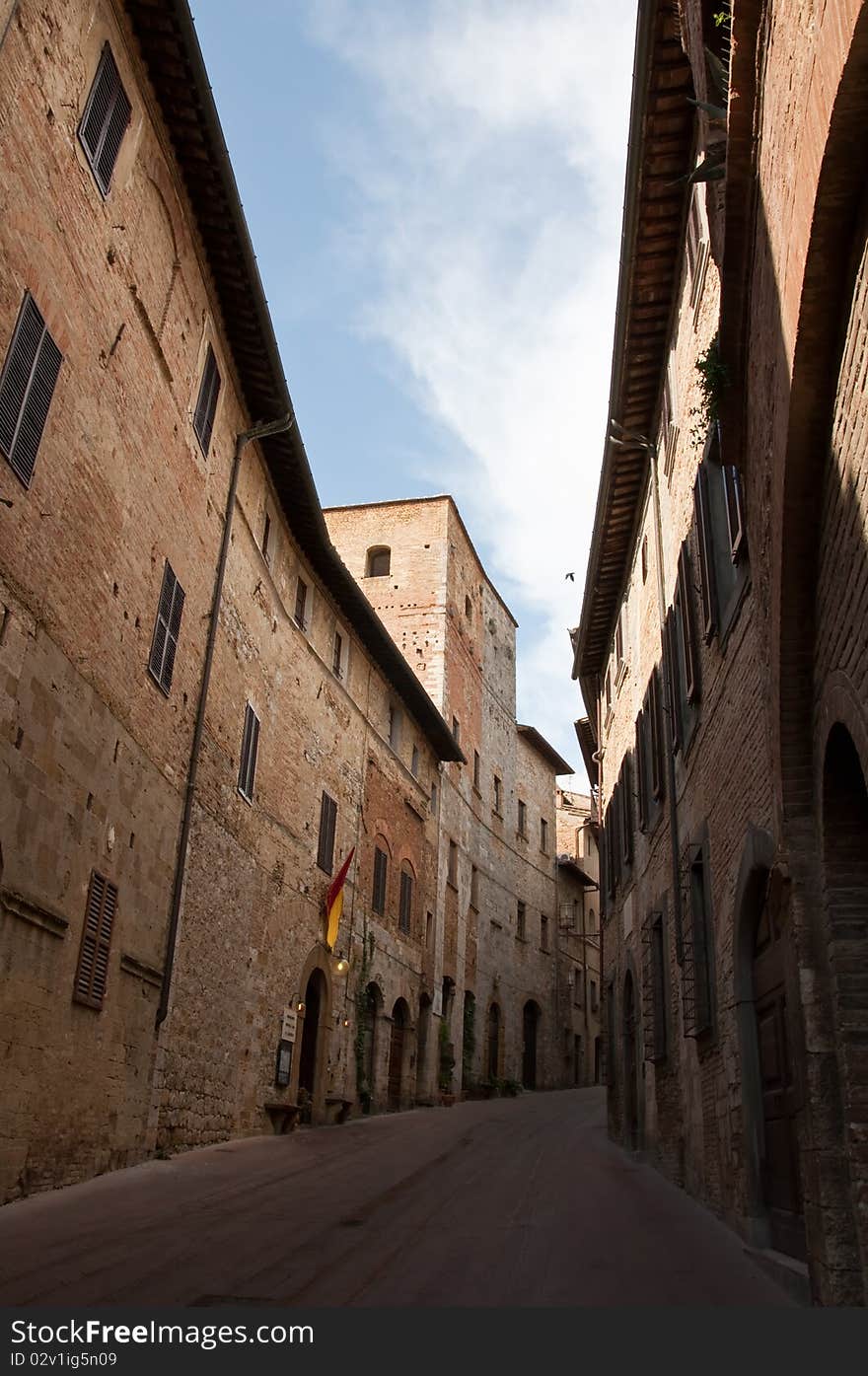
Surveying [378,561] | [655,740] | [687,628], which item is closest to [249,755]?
[655,740]

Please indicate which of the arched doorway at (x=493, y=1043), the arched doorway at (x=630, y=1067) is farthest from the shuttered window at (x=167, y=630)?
the arched doorway at (x=493, y=1043)

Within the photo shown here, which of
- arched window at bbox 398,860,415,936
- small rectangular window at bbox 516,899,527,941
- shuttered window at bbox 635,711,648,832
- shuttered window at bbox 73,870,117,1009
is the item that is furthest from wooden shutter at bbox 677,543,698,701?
small rectangular window at bbox 516,899,527,941

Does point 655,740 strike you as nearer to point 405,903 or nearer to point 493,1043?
point 405,903

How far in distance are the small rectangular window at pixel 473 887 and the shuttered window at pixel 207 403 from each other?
61.4ft

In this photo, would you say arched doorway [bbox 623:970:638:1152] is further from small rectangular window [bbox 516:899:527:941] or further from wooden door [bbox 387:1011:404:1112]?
small rectangular window [bbox 516:899:527:941]

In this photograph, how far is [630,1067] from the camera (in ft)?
48.3

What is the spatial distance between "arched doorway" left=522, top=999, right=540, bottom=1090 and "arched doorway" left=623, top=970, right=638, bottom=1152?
1856cm

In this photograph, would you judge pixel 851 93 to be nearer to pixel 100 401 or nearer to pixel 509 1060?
pixel 100 401

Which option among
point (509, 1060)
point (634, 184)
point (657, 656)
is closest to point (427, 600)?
point (509, 1060)

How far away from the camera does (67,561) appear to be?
29.4 ft

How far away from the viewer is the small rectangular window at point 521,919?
33.4 meters

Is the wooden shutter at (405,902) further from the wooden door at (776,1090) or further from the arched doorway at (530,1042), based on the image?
the wooden door at (776,1090)

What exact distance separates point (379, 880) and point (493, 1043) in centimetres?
1142

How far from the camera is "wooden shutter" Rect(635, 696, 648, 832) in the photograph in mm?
13172
